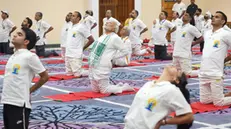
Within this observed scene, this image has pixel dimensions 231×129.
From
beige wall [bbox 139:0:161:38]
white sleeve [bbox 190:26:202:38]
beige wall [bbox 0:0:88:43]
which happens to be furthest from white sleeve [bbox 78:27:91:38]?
beige wall [bbox 139:0:161:38]

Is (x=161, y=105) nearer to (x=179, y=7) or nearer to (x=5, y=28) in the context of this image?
(x=5, y=28)

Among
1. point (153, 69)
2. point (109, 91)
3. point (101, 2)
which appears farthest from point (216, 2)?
point (109, 91)

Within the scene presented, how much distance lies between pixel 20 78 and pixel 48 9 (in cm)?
1503

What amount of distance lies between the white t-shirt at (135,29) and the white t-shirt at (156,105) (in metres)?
11.9

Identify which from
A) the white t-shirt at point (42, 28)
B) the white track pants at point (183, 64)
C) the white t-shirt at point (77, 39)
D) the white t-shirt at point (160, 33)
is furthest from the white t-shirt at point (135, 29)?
the white t-shirt at point (77, 39)

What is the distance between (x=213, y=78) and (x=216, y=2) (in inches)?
694

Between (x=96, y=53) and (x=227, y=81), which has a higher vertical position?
(x=96, y=53)

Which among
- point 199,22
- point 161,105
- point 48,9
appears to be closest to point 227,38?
point 161,105

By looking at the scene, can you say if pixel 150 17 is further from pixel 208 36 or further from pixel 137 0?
pixel 208 36

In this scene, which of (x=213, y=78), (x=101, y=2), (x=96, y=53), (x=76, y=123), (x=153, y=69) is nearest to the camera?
(x=76, y=123)

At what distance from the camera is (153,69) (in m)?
12.1

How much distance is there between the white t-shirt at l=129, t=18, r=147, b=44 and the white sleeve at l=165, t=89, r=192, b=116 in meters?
11.9

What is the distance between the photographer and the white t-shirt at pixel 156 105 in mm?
3561

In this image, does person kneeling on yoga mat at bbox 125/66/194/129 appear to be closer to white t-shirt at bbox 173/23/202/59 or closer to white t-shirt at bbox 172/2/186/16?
white t-shirt at bbox 173/23/202/59
